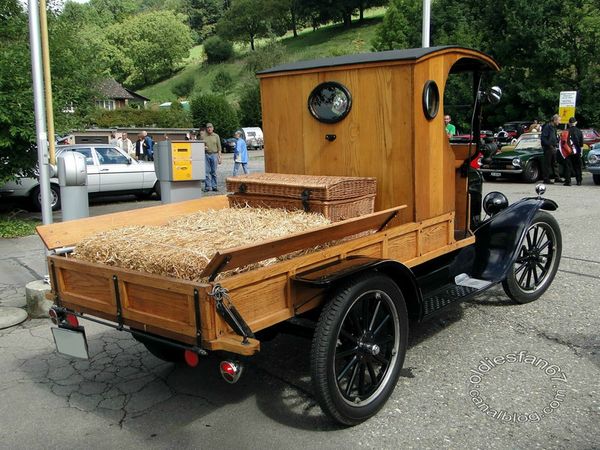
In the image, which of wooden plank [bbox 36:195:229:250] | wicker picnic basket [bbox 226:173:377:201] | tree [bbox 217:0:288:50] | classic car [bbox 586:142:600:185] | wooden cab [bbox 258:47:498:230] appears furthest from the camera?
tree [bbox 217:0:288:50]

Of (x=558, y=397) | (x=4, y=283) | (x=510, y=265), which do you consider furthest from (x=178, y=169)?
(x=558, y=397)

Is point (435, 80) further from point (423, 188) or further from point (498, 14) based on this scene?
point (498, 14)

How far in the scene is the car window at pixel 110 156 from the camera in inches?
564

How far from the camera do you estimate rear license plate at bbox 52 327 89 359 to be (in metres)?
3.42

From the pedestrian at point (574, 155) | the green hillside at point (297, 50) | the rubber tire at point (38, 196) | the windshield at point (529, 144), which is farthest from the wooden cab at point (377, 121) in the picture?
the green hillside at point (297, 50)

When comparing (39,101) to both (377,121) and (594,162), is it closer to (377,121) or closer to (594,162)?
(377,121)

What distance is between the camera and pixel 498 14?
34.5m

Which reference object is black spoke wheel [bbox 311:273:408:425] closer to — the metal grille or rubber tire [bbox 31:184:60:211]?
the metal grille

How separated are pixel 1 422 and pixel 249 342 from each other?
1943 millimetres

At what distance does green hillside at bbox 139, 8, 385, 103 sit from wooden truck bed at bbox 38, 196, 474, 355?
68.7 m

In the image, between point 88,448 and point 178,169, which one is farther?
point 178,169

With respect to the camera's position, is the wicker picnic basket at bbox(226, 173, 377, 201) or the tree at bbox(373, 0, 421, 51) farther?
the tree at bbox(373, 0, 421, 51)

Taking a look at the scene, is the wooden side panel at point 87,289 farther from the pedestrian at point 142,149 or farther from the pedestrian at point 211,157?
the pedestrian at point 142,149

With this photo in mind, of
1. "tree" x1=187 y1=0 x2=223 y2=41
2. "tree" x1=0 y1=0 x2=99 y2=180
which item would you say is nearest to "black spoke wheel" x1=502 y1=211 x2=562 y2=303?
"tree" x1=0 y1=0 x2=99 y2=180
